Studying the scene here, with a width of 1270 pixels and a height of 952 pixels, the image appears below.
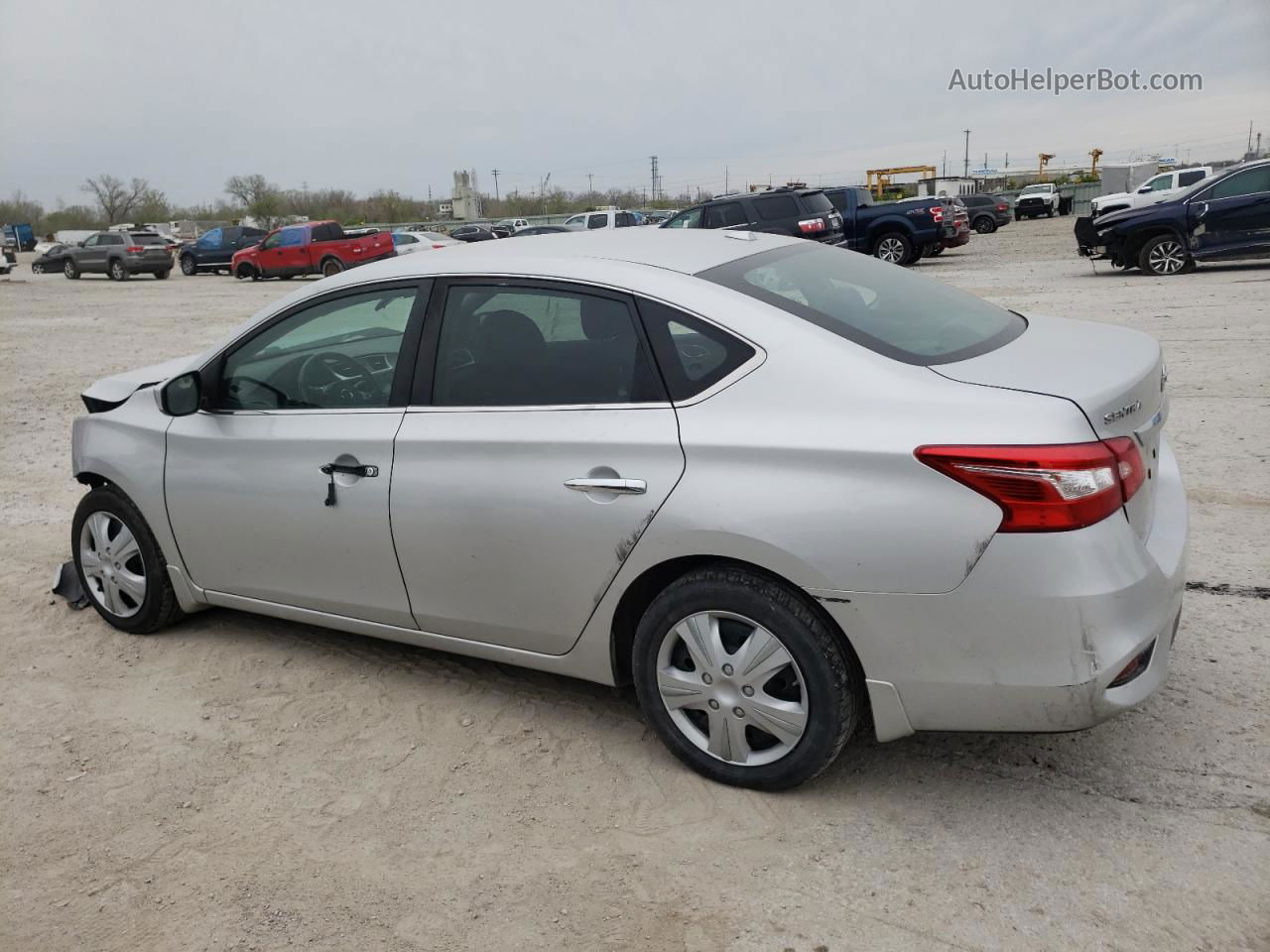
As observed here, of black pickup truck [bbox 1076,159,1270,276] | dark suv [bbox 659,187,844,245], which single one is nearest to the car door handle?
black pickup truck [bbox 1076,159,1270,276]

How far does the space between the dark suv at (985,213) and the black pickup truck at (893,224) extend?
1505 centimetres

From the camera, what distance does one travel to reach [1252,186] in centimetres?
1535

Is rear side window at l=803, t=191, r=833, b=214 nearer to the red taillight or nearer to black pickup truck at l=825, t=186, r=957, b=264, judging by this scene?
black pickup truck at l=825, t=186, r=957, b=264

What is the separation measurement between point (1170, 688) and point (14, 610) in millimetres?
4928

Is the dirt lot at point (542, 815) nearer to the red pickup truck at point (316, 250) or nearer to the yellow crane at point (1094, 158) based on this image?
the red pickup truck at point (316, 250)

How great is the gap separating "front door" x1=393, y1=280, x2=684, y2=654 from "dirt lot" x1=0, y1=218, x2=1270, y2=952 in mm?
509

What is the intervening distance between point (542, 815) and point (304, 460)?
1554 mm

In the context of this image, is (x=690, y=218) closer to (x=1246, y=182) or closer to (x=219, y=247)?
(x=1246, y=182)

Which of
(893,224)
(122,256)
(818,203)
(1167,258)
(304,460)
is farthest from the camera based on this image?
(122,256)

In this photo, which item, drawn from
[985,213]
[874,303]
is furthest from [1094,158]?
[874,303]

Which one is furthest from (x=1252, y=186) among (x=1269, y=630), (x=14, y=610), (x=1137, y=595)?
(x=14, y=610)

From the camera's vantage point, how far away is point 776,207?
1936cm

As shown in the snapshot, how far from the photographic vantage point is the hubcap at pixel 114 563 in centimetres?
453

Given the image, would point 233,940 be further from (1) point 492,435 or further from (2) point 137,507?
(2) point 137,507
